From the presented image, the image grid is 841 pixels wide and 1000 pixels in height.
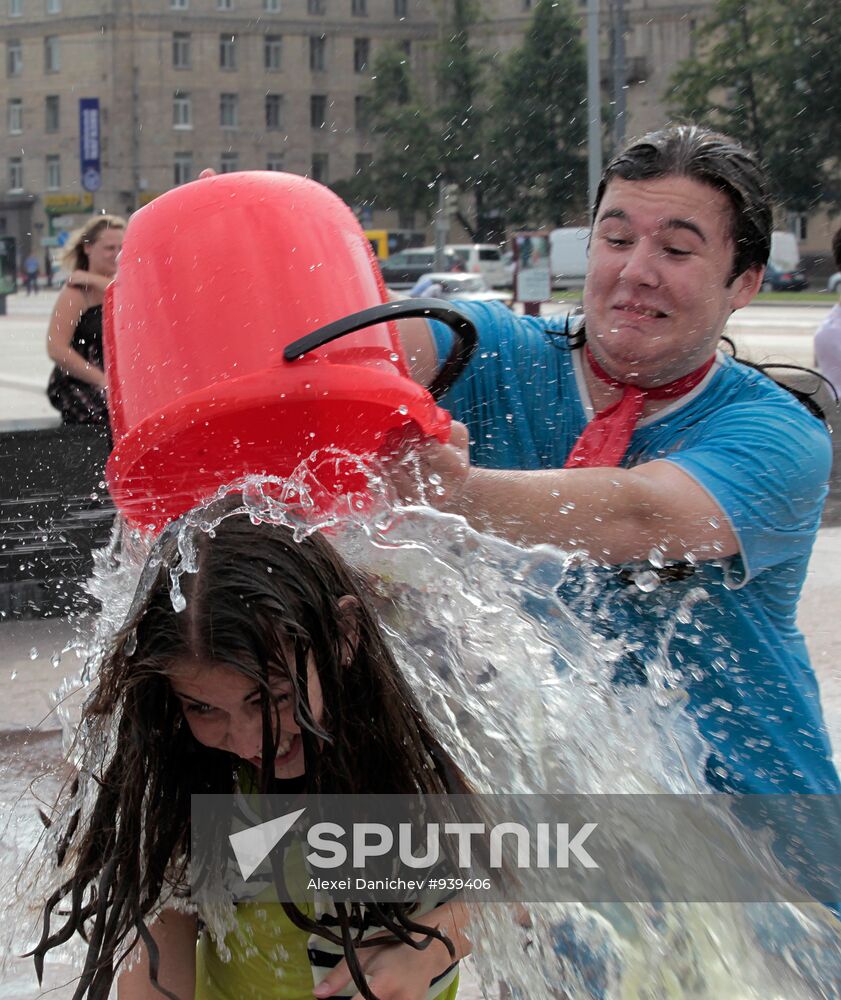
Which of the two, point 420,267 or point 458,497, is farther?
point 420,267

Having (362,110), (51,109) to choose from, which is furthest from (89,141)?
(362,110)

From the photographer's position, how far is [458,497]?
5.36 ft

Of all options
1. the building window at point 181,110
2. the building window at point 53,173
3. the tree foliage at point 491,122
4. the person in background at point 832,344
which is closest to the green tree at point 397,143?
the tree foliage at point 491,122

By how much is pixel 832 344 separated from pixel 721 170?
12.1 feet

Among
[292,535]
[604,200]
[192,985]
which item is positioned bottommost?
[192,985]

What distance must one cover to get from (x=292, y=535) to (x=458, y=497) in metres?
0.24

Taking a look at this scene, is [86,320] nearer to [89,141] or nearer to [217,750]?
[217,750]

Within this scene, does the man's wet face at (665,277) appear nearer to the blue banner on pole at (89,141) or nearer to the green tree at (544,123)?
the blue banner on pole at (89,141)

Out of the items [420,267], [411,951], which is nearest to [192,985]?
[411,951]

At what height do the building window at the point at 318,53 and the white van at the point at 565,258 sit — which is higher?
the building window at the point at 318,53

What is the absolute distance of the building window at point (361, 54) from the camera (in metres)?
14.0

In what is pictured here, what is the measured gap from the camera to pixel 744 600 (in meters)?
1.77

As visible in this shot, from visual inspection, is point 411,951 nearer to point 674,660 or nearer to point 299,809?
point 299,809

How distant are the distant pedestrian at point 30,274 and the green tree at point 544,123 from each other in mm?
15311
